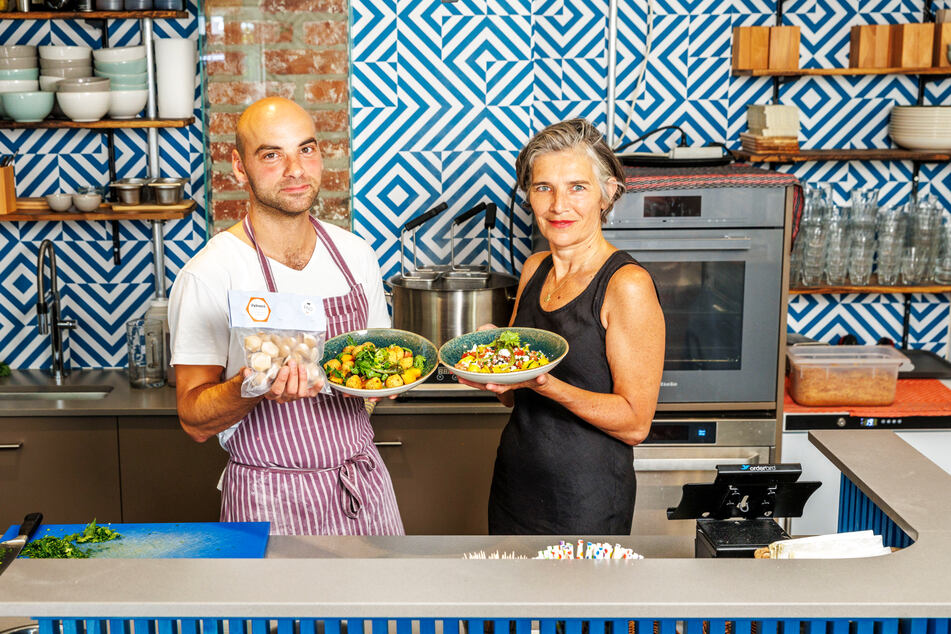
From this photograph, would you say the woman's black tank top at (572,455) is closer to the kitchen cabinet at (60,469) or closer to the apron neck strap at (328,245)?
the apron neck strap at (328,245)

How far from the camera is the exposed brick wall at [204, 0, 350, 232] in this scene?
3.54m

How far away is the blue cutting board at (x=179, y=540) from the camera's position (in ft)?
6.03

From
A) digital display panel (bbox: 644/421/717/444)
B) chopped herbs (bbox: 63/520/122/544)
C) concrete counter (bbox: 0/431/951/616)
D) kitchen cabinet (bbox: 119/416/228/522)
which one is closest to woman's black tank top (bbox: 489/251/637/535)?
concrete counter (bbox: 0/431/951/616)

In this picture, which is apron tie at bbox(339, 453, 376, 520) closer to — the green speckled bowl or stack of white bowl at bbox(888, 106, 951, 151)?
the green speckled bowl

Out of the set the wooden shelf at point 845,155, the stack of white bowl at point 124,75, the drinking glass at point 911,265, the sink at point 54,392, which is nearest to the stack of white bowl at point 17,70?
the stack of white bowl at point 124,75

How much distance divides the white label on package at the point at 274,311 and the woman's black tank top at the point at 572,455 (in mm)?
680

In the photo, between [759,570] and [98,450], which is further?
[98,450]

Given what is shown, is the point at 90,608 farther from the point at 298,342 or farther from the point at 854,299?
the point at 854,299

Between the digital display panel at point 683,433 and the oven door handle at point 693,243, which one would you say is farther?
the digital display panel at point 683,433

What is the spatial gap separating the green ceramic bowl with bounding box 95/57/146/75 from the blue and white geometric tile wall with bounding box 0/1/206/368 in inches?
8.1

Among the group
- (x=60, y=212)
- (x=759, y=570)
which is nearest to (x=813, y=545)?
(x=759, y=570)

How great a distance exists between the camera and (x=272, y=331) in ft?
5.91

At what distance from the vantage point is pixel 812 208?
Answer: 3.65 metres

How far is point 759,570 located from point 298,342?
0.89 metres
